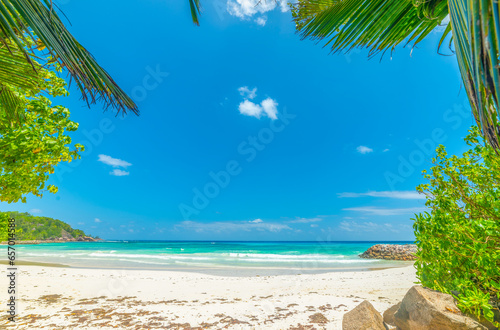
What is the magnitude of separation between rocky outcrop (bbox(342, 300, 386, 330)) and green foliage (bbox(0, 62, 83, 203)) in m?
6.09

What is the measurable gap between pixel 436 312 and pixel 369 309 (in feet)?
3.54

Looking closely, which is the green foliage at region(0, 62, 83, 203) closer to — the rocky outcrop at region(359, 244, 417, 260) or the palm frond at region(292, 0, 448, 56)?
the palm frond at region(292, 0, 448, 56)

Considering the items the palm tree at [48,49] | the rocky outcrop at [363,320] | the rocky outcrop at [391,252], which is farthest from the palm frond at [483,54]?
the rocky outcrop at [391,252]

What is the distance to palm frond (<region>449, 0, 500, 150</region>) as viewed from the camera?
1.82ft

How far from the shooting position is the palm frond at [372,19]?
1.54 metres

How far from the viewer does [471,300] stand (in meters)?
3.01

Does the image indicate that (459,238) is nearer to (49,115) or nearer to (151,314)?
(151,314)

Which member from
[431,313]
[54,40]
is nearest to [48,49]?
[54,40]

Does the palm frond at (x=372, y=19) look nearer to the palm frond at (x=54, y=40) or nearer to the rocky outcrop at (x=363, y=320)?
the palm frond at (x=54, y=40)

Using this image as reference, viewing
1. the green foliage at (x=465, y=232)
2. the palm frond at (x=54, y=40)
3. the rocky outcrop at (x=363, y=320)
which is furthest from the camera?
the rocky outcrop at (x=363, y=320)

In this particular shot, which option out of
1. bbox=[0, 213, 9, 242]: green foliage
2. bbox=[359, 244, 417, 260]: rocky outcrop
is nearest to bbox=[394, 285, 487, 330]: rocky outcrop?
bbox=[0, 213, 9, 242]: green foliage

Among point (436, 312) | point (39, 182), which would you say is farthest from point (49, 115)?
point (436, 312)

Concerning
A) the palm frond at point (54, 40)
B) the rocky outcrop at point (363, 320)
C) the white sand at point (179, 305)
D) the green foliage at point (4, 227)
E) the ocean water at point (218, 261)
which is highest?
the palm frond at point (54, 40)

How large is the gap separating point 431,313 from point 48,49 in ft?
15.6
